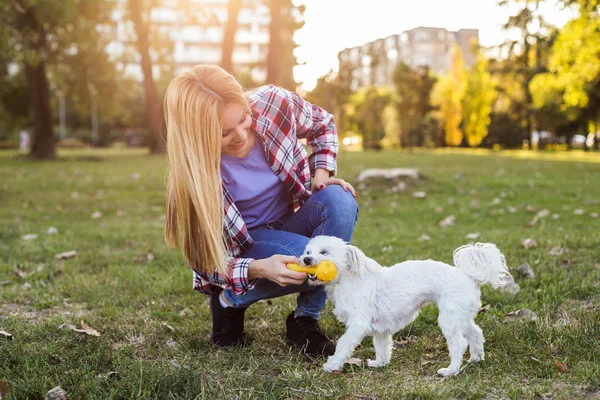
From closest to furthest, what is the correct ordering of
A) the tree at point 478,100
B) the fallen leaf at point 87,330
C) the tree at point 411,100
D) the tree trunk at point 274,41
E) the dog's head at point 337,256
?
1. the dog's head at point 337,256
2. the fallen leaf at point 87,330
3. the tree trunk at point 274,41
4. the tree at point 478,100
5. the tree at point 411,100

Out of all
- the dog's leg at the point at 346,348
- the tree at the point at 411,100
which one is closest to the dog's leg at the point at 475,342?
the dog's leg at the point at 346,348

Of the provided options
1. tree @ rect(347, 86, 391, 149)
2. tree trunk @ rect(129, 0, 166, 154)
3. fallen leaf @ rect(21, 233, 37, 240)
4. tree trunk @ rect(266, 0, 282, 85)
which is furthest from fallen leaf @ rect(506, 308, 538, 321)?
tree @ rect(347, 86, 391, 149)

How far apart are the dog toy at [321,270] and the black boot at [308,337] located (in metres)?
0.51

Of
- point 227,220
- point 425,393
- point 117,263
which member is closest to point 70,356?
point 227,220

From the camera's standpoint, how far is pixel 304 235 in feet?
11.6

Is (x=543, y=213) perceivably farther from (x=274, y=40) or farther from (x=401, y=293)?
(x=274, y=40)

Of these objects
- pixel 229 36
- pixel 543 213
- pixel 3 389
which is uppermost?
pixel 229 36

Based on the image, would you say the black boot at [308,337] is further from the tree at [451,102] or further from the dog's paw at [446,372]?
the tree at [451,102]

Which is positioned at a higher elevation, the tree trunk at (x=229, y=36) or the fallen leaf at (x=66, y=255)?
the tree trunk at (x=229, y=36)

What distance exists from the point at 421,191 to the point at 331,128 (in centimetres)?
624

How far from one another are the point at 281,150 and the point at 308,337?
42.4 inches

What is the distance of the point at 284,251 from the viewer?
3.17 meters

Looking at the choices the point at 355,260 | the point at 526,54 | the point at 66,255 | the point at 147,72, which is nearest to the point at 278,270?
the point at 355,260

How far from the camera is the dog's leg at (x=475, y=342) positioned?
289cm
